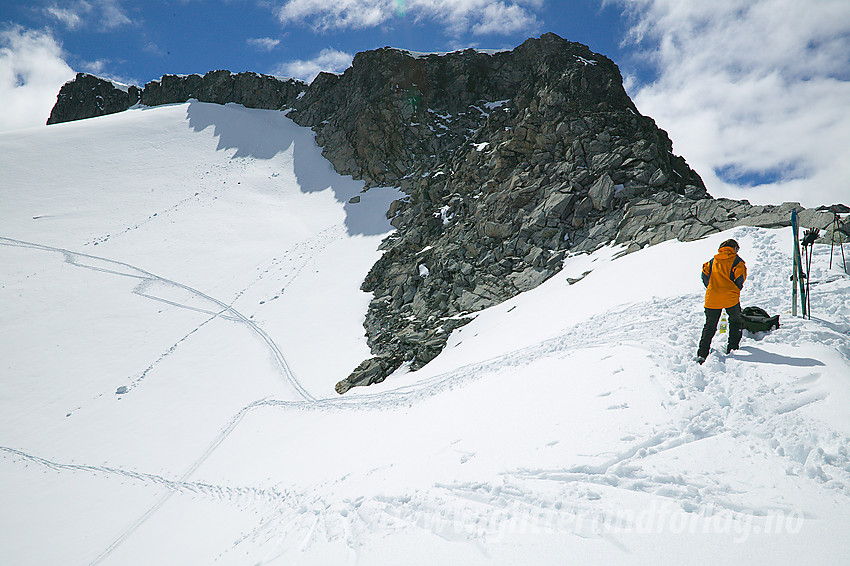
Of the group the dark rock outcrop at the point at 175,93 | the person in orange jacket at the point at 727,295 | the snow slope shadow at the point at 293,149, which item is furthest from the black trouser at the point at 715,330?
the dark rock outcrop at the point at 175,93

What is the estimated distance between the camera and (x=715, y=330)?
697 cm

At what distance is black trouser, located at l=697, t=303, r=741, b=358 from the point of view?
695 cm

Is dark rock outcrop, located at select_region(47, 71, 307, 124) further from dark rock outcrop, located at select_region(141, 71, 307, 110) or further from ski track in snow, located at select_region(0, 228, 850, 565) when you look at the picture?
ski track in snow, located at select_region(0, 228, 850, 565)

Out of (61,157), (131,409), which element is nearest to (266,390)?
(131,409)

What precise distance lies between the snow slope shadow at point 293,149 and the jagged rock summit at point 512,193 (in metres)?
2.22

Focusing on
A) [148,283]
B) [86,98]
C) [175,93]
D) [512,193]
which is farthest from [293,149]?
[86,98]

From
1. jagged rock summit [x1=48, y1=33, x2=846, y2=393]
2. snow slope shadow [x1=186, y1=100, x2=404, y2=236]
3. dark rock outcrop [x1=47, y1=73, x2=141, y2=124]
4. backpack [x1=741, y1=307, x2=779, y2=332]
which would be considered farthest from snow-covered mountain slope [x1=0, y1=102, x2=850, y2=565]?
dark rock outcrop [x1=47, y1=73, x2=141, y2=124]

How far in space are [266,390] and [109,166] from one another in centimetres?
4234

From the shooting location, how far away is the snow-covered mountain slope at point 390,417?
14.4ft

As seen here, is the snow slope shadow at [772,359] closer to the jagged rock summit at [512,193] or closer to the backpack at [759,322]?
the backpack at [759,322]

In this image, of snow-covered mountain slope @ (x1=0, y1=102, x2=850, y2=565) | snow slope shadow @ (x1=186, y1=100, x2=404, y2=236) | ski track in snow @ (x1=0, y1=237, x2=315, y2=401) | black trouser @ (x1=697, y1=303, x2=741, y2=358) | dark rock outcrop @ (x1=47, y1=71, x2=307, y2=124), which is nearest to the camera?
snow-covered mountain slope @ (x1=0, y1=102, x2=850, y2=565)

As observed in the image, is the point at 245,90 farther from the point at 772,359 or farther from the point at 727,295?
the point at 772,359

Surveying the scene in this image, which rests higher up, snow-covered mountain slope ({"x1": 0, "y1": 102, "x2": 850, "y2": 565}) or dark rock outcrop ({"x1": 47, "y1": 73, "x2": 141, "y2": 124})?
dark rock outcrop ({"x1": 47, "y1": 73, "x2": 141, "y2": 124})

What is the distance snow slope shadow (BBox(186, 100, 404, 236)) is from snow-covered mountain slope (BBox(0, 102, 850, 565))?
5400mm
